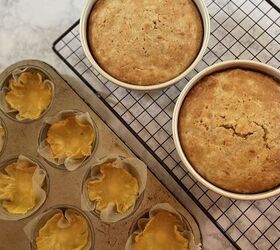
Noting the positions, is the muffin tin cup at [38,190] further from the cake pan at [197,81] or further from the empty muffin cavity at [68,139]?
the cake pan at [197,81]

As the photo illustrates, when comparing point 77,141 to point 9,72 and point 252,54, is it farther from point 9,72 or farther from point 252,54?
point 252,54

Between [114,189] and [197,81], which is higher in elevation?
[197,81]

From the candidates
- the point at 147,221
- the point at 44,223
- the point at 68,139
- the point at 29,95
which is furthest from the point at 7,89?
the point at 147,221

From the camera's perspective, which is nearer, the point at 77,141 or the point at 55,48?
the point at 77,141

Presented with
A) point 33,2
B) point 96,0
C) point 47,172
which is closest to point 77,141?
point 47,172

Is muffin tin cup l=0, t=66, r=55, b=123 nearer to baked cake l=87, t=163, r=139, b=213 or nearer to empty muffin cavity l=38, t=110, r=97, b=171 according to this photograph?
empty muffin cavity l=38, t=110, r=97, b=171

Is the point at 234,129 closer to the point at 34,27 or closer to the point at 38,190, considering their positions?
the point at 38,190
